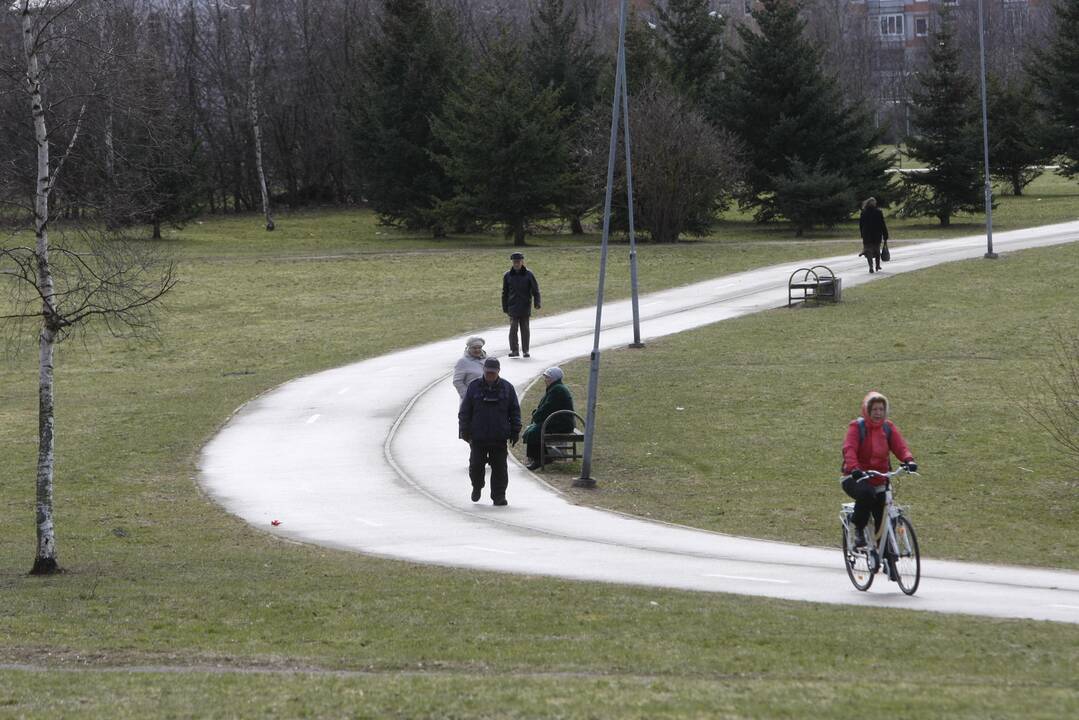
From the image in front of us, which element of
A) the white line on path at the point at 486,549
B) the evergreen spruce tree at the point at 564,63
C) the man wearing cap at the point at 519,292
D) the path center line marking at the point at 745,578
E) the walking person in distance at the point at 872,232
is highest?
the evergreen spruce tree at the point at 564,63

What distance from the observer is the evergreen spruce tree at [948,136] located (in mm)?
52844

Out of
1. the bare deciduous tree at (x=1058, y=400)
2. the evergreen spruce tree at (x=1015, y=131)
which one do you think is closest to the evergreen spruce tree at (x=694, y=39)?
the evergreen spruce tree at (x=1015, y=131)

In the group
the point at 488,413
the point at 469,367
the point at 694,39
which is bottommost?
the point at 488,413

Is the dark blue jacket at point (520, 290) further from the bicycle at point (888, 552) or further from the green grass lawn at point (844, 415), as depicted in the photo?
the bicycle at point (888, 552)

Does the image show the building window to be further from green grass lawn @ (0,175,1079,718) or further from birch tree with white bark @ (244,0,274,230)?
green grass lawn @ (0,175,1079,718)

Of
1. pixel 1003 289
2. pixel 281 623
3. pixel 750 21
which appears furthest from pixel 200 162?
pixel 750 21

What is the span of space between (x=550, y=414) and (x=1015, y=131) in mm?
51783

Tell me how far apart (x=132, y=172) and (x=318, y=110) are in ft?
243

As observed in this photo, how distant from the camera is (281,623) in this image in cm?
1130

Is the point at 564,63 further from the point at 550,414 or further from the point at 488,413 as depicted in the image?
the point at 488,413

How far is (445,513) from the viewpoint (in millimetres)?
17281

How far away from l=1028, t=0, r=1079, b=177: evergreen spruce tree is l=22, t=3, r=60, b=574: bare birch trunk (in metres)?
54.8

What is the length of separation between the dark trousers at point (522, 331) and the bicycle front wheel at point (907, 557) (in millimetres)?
16488

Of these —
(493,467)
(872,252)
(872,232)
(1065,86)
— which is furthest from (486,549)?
(1065,86)
